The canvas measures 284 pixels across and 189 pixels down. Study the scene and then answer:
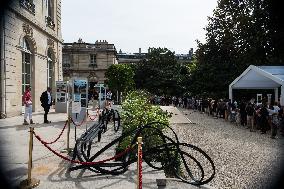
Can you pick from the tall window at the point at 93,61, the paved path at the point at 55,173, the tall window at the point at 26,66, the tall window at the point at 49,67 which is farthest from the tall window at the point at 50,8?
the tall window at the point at 93,61

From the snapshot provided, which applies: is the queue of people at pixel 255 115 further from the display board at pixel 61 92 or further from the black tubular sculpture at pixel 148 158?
the display board at pixel 61 92

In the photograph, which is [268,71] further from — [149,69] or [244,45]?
[149,69]

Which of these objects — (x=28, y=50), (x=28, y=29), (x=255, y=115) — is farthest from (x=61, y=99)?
(x=255, y=115)

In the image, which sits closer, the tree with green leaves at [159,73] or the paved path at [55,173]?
the paved path at [55,173]

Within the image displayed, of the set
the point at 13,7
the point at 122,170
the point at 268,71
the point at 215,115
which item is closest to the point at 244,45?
the point at 215,115

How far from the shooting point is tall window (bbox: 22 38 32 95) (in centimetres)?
1958

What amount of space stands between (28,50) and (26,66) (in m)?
0.97

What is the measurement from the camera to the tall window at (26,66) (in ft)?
64.2

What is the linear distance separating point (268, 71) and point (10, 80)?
1437 centimetres

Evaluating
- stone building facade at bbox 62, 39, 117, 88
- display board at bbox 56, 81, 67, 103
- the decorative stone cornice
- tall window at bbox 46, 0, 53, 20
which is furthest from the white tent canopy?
stone building facade at bbox 62, 39, 117, 88

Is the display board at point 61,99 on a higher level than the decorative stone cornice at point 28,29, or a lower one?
lower

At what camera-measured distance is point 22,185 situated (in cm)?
529

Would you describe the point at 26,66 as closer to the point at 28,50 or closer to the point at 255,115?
the point at 28,50

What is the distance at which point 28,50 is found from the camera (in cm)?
2008
